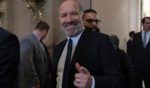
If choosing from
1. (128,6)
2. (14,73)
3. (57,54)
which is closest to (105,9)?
(128,6)

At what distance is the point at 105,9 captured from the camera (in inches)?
296

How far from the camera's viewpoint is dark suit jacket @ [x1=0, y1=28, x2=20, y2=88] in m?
1.83

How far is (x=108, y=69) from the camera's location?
92.4 inches

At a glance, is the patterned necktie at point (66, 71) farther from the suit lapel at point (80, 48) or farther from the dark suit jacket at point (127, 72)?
the dark suit jacket at point (127, 72)

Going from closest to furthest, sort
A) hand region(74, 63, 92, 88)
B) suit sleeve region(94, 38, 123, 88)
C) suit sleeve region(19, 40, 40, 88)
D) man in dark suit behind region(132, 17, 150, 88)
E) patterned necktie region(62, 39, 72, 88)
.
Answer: hand region(74, 63, 92, 88) → suit sleeve region(94, 38, 123, 88) → patterned necktie region(62, 39, 72, 88) → suit sleeve region(19, 40, 40, 88) → man in dark suit behind region(132, 17, 150, 88)

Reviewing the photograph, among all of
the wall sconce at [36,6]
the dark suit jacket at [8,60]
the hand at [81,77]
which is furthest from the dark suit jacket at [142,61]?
the dark suit jacket at [8,60]

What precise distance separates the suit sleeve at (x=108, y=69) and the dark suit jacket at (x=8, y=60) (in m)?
0.61

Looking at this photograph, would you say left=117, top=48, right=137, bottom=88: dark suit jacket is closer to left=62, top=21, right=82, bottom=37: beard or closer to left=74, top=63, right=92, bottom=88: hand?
left=62, top=21, right=82, bottom=37: beard

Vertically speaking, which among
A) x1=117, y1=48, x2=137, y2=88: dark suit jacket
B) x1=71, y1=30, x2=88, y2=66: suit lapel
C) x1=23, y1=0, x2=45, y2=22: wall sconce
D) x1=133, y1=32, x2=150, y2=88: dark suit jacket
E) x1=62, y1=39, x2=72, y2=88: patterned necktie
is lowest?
x1=133, y1=32, x2=150, y2=88: dark suit jacket

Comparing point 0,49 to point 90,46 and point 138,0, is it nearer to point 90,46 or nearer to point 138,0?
point 90,46

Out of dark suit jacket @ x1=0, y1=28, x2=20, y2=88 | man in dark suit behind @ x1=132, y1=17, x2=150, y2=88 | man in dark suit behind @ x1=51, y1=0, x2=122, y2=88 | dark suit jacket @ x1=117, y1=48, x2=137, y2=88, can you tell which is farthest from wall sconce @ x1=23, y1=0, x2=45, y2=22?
dark suit jacket @ x1=0, y1=28, x2=20, y2=88

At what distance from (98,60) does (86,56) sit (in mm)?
85

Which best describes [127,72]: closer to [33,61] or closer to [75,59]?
[75,59]

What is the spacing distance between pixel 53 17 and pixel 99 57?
4463mm
